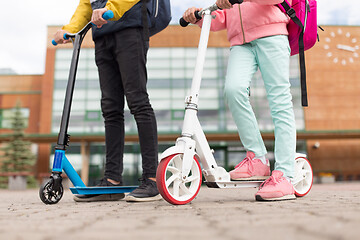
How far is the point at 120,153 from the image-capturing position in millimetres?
2824

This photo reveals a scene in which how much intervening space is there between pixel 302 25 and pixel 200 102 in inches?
794

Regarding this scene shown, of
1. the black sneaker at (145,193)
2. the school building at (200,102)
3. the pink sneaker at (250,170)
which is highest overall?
the school building at (200,102)

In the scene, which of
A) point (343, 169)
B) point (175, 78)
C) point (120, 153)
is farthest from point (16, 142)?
point (343, 169)

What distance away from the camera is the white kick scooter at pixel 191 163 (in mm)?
2023

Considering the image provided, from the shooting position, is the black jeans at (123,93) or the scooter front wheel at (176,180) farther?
the black jeans at (123,93)

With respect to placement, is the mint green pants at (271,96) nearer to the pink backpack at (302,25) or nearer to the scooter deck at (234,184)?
the pink backpack at (302,25)

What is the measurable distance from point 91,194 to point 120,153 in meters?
0.42

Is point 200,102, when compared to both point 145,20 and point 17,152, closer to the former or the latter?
point 17,152

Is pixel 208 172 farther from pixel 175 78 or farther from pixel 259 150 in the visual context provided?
pixel 175 78

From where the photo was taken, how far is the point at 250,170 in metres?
2.45

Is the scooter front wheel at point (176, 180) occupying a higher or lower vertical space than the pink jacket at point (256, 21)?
lower

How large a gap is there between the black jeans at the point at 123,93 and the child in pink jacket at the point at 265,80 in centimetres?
51

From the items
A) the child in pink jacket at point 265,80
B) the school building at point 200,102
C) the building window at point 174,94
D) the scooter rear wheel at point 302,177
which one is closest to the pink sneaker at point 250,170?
the child in pink jacket at point 265,80

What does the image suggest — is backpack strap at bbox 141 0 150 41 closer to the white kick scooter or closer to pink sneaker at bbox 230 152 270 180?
the white kick scooter
